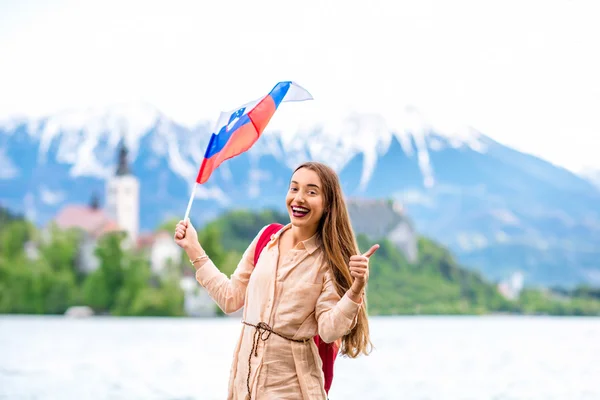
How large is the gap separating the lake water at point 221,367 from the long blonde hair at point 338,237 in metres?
15.0

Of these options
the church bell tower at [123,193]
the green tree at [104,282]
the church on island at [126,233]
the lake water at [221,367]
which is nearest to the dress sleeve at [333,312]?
the lake water at [221,367]

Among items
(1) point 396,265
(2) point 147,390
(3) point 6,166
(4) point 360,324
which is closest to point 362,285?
(4) point 360,324

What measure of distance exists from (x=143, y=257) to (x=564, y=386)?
4990 centimetres

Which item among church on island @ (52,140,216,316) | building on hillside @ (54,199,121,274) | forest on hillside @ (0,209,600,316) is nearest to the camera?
forest on hillside @ (0,209,600,316)

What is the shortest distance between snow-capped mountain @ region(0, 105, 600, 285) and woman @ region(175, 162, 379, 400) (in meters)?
111

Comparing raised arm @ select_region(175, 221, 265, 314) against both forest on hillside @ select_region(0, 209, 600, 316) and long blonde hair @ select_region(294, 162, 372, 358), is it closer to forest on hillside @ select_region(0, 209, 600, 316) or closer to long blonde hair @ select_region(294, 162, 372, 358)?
long blonde hair @ select_region(294, 162, 372, 358)

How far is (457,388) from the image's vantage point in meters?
23.5

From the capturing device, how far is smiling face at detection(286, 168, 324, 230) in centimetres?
379

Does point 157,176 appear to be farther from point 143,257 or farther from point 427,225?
point 143,257

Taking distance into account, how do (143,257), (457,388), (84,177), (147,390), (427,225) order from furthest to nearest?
(84,177)
(427,225)
(143,257)
(457,388)
(147,390)

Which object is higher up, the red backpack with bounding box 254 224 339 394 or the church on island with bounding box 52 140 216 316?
the red backpack with bounding box 254 224 339 394

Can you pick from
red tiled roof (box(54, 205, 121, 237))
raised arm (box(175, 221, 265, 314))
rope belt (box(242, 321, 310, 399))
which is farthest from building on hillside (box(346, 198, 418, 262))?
rope belt (box(242, 321, 310, 399))

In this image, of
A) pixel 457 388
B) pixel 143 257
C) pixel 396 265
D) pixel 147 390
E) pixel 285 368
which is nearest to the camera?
pixel 285 368

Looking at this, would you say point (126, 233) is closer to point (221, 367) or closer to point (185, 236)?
point (221, 367)
